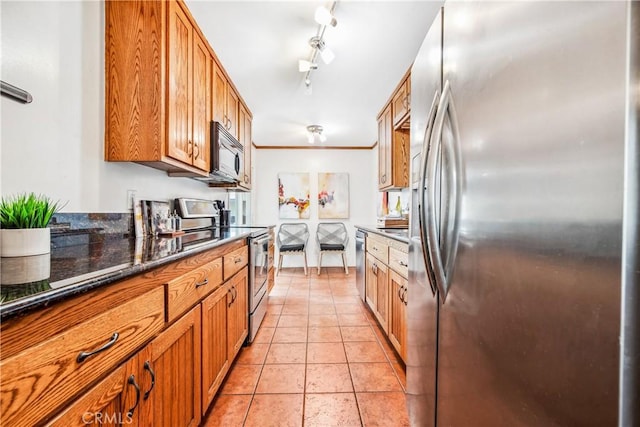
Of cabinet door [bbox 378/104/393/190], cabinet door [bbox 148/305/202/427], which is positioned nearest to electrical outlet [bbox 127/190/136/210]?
Result: cabinet door [bbox 148/305/202/427]

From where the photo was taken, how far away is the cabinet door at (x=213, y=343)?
1286mm

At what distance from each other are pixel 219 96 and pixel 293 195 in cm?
300

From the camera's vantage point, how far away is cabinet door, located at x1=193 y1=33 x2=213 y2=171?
1.88 m

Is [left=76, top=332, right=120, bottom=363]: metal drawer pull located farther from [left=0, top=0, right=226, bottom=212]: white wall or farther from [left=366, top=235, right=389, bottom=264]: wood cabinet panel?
[left=366, top=235, right=389, bottom=264]: wood cabinet panel

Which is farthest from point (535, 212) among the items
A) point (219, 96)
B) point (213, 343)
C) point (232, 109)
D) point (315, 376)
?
point (232, 109)

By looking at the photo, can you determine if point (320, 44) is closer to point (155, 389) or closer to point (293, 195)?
point (155, 389)

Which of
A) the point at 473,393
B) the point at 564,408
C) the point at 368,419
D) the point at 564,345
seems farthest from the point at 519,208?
the point at 368,419

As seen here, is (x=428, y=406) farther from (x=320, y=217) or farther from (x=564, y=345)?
(x=320, y=217)

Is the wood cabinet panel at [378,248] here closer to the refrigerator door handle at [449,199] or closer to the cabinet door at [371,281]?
the cabinet door at [371,281]

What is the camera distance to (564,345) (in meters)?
0.47

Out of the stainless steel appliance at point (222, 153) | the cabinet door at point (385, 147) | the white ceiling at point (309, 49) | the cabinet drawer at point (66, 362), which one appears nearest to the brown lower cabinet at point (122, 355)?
the cabinet drawer at point (66, 362)

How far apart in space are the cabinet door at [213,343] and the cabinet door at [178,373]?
0.06 metres

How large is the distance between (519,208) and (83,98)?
1.87 metres

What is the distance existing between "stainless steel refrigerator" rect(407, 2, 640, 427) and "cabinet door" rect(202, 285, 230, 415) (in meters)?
1.02
